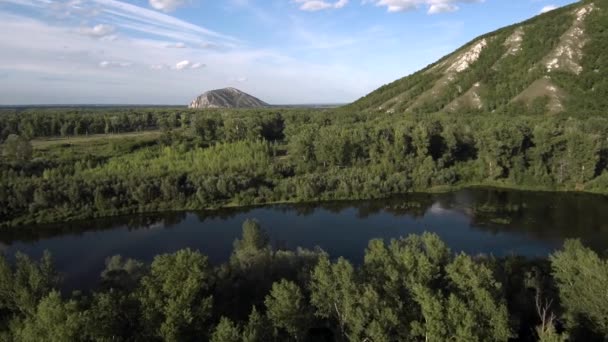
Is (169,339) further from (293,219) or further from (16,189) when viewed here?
(16,189)

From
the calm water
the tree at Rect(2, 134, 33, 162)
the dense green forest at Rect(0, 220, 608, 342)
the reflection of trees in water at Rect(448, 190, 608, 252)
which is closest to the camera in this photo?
the dense green forest at Rect(0, 220, 608, 342)

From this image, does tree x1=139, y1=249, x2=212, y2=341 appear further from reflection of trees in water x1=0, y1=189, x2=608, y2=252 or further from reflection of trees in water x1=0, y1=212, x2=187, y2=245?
reflection of trees in water x1=0, y1=212, x2=187, y2=245

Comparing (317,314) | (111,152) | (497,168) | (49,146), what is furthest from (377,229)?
(49,146)

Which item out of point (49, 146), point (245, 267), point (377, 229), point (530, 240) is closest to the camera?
point (245, 267)

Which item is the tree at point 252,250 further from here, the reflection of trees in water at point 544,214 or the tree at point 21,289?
the reflection of trees in water at point 544,214

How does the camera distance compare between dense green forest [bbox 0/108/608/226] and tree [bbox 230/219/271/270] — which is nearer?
tree [bbox 230/219/271/270]

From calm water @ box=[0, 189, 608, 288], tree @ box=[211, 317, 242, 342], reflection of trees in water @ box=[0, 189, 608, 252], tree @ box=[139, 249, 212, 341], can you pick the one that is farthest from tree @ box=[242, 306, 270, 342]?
reflection of trees in water @ box=[0, 189, 608, 252]

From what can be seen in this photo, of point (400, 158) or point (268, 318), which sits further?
point (400, 158)
